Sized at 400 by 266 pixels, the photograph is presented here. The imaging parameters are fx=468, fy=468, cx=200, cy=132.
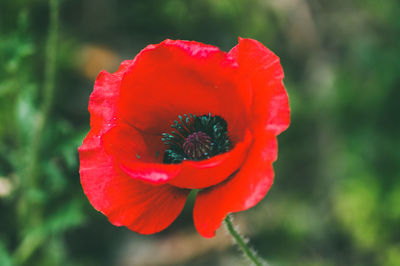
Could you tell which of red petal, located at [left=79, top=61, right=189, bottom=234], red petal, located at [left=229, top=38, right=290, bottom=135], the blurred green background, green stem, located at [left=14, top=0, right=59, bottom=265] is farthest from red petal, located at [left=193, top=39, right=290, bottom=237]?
the blurred green background

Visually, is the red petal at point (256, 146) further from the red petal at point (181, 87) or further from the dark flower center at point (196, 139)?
the dark flower center at point (196, 139)

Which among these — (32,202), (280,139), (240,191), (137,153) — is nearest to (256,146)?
(240,191)

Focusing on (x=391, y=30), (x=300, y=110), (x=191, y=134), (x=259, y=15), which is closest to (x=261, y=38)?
(x=259, y=15)

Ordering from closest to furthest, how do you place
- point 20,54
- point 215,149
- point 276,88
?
1. point 276,88
2. point 215,149
3. point 20,54

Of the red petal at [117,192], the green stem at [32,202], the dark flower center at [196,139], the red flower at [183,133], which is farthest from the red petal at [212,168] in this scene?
the green stem at [32,202]

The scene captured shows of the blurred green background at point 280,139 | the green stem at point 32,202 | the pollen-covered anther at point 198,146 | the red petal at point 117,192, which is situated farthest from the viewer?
the blurred green background at point 280,139

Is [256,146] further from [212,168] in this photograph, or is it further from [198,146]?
[198,146]

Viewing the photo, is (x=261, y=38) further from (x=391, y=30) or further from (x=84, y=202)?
(x=84, y=202)
